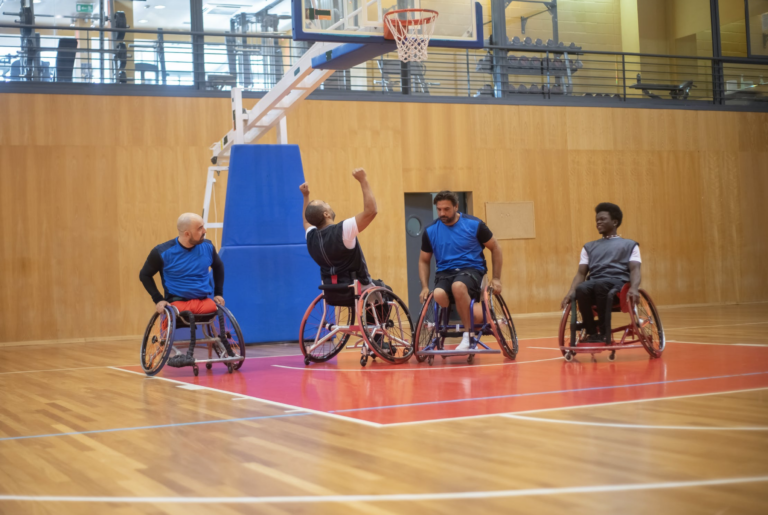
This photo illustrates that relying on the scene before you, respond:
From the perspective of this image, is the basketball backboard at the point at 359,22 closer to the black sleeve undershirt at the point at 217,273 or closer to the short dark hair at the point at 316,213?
the short dark hair at the point at 316,213

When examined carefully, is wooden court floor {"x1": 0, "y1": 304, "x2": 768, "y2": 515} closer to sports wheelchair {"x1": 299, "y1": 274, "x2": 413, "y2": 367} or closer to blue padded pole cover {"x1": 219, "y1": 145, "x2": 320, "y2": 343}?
sports wheelchair {"x1": 299, "y1": 274, "x2": 413, "y2": 367}

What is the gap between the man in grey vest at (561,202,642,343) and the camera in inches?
194

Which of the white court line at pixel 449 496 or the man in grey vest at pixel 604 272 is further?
the man in grey vest at pixel 604 272

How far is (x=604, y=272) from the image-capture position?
16.6ft

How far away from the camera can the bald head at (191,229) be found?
5.23 meters

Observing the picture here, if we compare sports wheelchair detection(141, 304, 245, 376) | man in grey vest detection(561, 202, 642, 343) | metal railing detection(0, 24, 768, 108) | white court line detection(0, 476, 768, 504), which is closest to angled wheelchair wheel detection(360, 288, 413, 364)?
sports wheelchair detection(141, 304, 245, 376)

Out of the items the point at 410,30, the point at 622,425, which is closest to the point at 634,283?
the point at 622,425

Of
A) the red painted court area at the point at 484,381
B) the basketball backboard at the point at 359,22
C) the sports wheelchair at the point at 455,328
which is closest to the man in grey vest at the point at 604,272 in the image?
the red painted court area at the point at 484,381

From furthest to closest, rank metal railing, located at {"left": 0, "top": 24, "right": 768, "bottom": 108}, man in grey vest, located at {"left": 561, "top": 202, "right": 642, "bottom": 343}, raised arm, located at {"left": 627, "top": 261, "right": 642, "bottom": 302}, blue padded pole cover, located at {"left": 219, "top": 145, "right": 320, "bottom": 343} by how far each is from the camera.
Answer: metal railing, located at {"left": 0, "top": 24, "right": 768, "bottom": 108} → blue padded pole cover, located at {"left": 219, "top": 145, "right": 320, "bottom": 343} → man in grey vest, located at {"left": 561, "top": 202, "right": 642, "bottom": 343} → raised arm, located at {"left": 627, "top": 261, "right": 642, "bottom": 302}

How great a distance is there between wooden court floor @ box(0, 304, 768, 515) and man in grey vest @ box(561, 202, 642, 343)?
31 centimetres

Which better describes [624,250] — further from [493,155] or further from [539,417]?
[493,155]

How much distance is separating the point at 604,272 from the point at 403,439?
2.54m

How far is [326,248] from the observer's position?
5.20 m

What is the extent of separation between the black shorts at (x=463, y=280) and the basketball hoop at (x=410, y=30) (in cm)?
145
